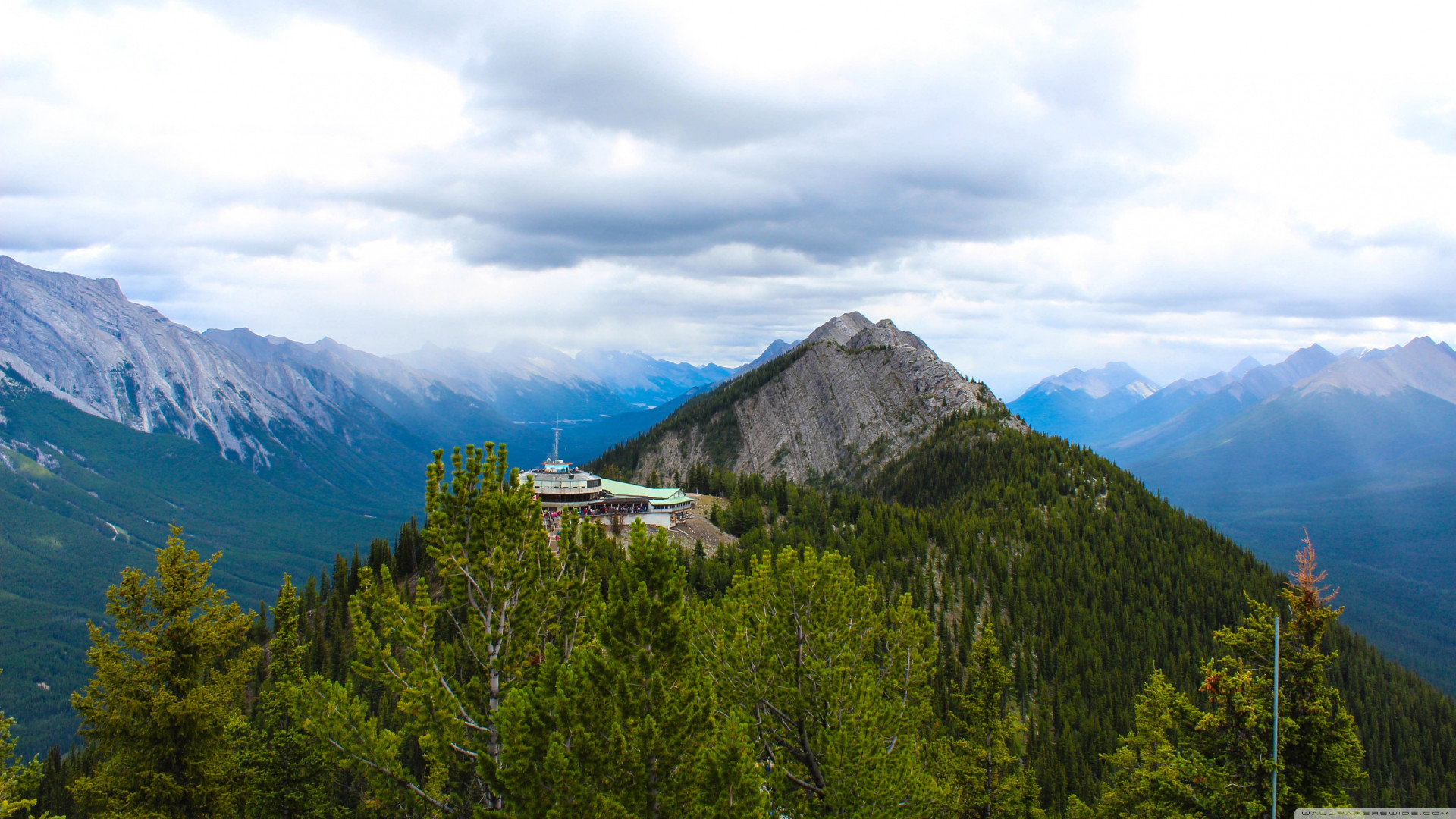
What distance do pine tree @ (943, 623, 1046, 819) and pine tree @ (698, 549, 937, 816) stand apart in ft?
26.9

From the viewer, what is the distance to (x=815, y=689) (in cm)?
2192

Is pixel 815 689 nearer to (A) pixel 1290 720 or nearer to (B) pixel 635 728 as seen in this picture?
(B) pixel 635 728

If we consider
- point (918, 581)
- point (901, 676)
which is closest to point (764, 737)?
point (901, 676)

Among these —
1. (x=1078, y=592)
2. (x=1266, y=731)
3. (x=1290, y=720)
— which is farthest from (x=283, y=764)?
(x=1078, y=592)

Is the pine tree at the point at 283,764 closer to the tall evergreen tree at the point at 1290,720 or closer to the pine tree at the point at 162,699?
the pine tree at the point at 162,699

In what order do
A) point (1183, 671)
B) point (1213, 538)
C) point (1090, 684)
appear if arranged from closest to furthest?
point (1090, 684) < point (1183, 671) < point (1213, 538)

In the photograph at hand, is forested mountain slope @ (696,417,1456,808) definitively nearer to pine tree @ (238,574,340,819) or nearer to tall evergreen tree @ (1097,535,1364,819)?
pine tree @ (238,574,340,819)

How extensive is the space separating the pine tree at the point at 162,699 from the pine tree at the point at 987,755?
27.4 m

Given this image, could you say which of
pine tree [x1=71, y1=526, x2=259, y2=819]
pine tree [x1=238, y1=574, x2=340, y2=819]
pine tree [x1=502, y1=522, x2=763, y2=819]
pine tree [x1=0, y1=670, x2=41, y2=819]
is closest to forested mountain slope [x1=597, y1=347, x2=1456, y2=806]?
pine tree [x1=238, y1=574, x2=340, y2=819]

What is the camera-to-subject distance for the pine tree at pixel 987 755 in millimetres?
31016

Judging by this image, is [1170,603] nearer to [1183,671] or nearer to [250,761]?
[1183,671]

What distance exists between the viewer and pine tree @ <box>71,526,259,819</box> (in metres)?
21.1

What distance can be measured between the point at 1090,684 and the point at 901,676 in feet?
253

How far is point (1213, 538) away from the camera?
125938 mm
